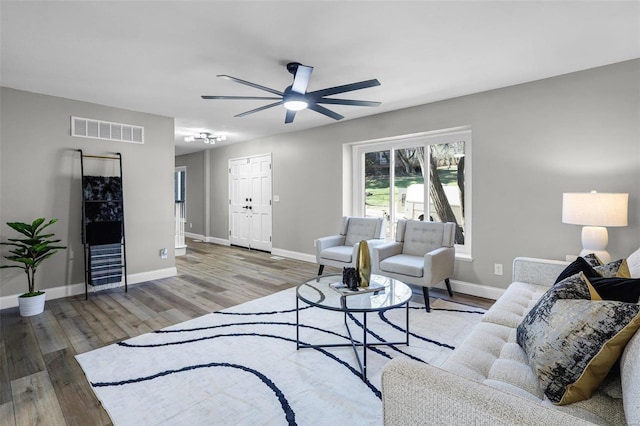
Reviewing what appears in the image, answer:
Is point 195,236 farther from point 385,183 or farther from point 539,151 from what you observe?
point 539,151

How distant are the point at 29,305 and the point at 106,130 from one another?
223 centimetres

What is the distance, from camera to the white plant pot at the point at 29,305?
3150 mm

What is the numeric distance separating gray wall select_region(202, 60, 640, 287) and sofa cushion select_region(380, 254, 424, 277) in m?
0.80

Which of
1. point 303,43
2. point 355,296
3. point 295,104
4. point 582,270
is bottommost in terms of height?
point 355,296

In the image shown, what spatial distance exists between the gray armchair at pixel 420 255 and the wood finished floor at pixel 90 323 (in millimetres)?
429

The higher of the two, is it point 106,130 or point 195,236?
point 106,130

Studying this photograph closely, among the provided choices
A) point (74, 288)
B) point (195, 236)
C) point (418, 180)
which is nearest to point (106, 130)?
point (74, 288)

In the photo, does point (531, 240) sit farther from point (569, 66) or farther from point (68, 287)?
point (68, 287)

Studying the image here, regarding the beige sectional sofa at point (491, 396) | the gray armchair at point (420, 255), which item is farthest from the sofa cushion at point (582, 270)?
the gray armchair at point (420, 255)

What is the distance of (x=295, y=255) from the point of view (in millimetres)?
5934

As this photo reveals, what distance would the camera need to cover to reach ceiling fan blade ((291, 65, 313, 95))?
2439 millimetres

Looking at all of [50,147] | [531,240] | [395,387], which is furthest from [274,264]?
[395,387]

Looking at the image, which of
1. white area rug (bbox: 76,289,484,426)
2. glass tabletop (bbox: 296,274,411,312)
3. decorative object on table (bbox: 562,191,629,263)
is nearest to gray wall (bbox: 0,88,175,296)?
white area rug (bbox: 76,289,484,426)

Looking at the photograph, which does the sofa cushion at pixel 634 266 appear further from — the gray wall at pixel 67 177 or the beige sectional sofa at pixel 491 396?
the gray wall at pixel 67 177
